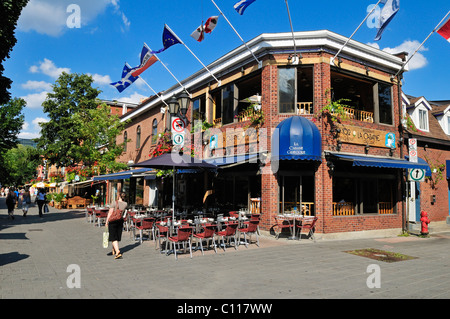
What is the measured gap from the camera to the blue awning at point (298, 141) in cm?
1138

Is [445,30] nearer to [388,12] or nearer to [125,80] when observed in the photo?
[388,12]

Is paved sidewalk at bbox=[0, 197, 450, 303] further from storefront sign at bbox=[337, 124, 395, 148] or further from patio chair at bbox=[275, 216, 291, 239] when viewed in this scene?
storefront sign at bbox=[337, 124, 395, 148]

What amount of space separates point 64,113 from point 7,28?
62.1 ft

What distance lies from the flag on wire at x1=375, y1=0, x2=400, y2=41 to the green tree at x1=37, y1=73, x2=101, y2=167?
85.8 feet

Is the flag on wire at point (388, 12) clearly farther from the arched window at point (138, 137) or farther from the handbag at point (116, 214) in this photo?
the arched window at point (138, 137)

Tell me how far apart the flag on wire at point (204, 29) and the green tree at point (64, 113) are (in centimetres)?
2031

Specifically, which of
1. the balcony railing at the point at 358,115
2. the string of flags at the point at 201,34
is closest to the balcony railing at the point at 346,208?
the balcony railing at the point at 358,115

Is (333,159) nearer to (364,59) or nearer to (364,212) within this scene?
(364,212)

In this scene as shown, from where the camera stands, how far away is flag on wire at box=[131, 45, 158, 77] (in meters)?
15.9

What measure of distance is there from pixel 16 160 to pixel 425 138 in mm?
69325

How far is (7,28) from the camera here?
12.8m

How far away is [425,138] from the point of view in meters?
15.9

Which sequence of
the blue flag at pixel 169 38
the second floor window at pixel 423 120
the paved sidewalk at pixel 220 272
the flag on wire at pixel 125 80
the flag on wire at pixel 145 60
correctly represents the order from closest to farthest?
the paved sidewalk at pixel 220 272 < the blue flag at pixel 169 38 < the flag on wire at pixel 145 60 < the second floor window at pixel 423 120 < the flag on wire at pixel 125 80
